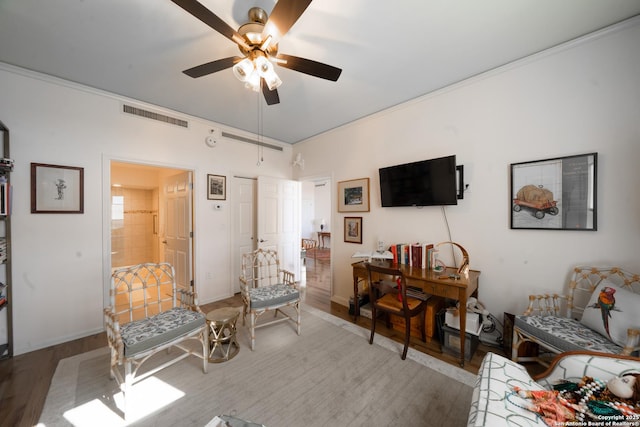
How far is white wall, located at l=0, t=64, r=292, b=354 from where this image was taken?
86.9 inches

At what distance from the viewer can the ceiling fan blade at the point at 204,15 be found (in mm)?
1191

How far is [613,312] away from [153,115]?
4957mm

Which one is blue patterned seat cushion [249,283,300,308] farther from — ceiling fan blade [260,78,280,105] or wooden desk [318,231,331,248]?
wooden desk [318,231,331,248]

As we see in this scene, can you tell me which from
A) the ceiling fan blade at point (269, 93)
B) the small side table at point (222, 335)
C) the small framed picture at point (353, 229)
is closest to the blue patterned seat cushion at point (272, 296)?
the small side table at point (222, 335)

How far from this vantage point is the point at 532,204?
2.07 metres

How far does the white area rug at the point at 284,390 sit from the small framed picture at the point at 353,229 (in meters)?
1.50

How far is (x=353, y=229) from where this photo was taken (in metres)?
3.48

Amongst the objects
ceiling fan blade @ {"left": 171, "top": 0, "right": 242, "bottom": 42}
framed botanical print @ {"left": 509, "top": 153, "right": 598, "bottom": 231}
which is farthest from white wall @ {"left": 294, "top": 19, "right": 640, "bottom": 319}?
ceiling fan blade @ {"left": 171, "top": 0, "right": 242, "bottom": 42}

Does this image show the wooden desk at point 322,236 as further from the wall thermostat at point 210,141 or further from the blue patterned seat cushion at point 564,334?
the blue patterned seat cushion at point 564,334

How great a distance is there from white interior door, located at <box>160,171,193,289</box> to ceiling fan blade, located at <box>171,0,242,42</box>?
97.2 inches

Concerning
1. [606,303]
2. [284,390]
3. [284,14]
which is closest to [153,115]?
[284,14]

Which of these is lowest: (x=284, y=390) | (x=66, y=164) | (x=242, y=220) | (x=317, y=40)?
(x=284, y=390)

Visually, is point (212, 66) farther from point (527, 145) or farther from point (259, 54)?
point (527, 145)

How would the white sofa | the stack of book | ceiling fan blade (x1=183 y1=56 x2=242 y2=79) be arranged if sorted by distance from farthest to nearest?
the stack of book
ceiling fan blade (x1=183 y1=56 x2=242 y2=79)
the white sofa
